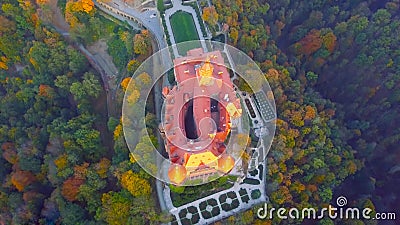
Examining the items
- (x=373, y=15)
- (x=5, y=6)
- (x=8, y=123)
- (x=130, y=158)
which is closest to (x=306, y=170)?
(x=130, y=158)

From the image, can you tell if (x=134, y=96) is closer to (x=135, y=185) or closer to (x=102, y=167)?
(x=102, y=167)

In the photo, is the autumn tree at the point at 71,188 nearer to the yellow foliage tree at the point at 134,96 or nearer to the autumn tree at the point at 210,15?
the yellow foliage tree at the point at 134,96

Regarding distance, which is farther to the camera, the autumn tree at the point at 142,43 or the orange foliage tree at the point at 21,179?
the autumn tree at the point at 142,43

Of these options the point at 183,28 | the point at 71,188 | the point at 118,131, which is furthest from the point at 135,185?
the point at 183,28

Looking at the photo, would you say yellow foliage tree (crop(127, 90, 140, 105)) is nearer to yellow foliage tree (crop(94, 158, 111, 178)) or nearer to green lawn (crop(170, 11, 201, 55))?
yellow foliage tree (crop(94, 158, 111, 178))

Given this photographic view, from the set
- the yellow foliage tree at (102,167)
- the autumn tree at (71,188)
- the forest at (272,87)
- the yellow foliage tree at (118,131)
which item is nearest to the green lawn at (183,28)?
the forest at (272,87)

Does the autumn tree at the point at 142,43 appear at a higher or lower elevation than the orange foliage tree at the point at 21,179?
higher

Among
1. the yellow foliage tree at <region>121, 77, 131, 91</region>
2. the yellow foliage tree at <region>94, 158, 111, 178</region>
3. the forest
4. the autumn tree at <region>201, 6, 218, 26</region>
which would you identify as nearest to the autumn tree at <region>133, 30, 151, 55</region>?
the forest
